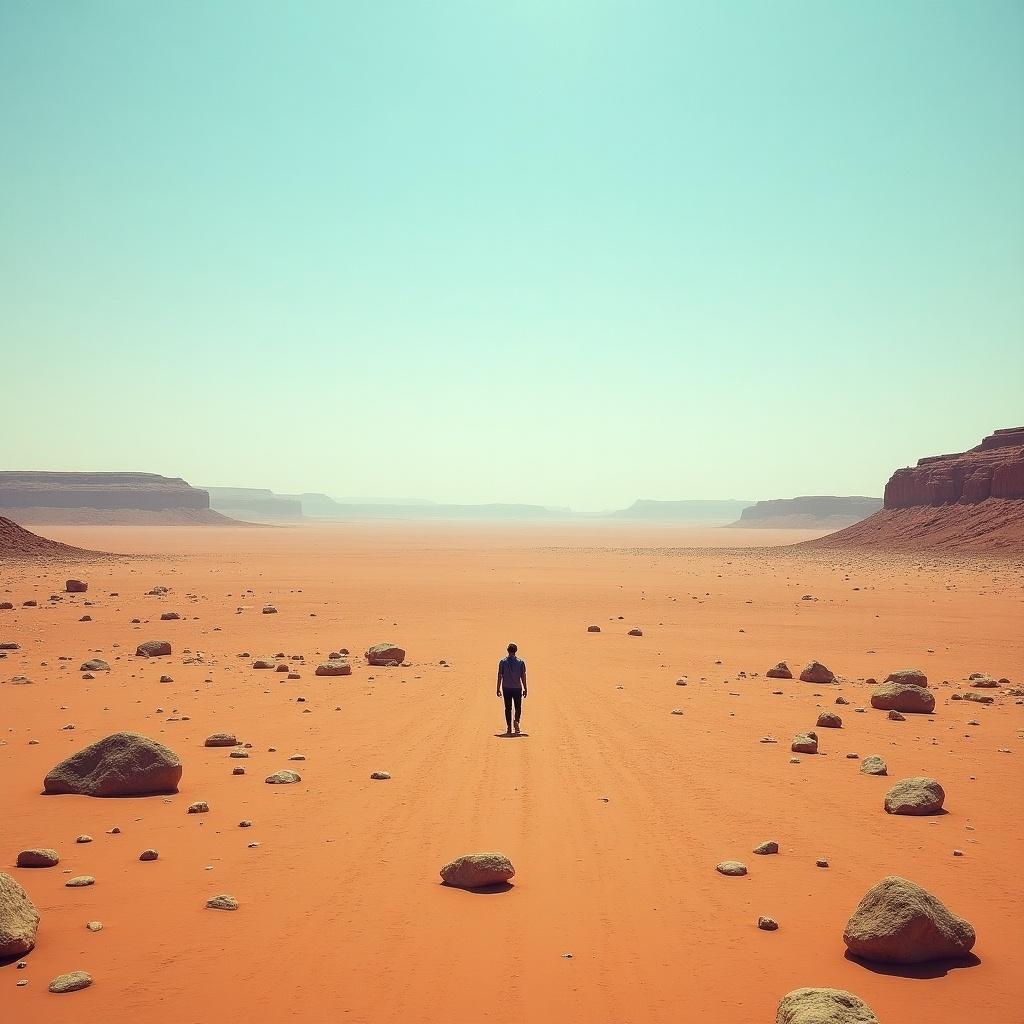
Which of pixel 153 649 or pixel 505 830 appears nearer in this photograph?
pixel 505 830

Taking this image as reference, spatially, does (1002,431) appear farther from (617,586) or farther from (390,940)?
(390,940)

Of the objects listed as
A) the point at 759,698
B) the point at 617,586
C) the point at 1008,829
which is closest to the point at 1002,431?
the point at 617,586

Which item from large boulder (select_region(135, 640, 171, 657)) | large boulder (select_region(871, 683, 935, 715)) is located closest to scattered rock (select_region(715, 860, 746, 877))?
large boulder (select_region(871, 683, 935, 715))

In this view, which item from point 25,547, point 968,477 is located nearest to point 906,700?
point 25,547

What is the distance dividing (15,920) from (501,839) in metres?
4.15

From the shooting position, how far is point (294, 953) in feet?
20.0

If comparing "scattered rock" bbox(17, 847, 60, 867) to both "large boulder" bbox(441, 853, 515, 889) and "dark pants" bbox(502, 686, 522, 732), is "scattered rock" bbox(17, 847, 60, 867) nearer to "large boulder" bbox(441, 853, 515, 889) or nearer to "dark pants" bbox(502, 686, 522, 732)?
"large boulder" bbox(441, 853, 515, 889)

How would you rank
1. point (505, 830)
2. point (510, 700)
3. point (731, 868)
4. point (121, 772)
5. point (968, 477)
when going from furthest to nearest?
1. point (968, 477)
2. point (510, 700)
3. point (121, 772)
4. point (505, 830)
5. point (731, 868)

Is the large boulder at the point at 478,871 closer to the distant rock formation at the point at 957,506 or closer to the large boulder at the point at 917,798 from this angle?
the large boulder at the point at 917,798

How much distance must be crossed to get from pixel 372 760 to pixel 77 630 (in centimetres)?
1648

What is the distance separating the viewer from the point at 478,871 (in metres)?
7.17

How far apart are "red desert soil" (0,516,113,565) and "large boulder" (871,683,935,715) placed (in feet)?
172

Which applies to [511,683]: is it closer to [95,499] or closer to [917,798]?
[917,798]

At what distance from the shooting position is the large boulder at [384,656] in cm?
1945
